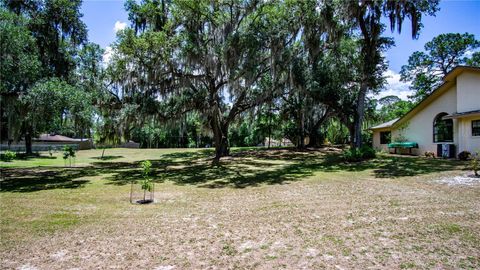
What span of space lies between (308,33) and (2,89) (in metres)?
13.5

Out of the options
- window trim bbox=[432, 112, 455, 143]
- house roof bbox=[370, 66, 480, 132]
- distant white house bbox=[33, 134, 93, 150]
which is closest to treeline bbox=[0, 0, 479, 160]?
house roof bbox=[370, 66, 480, 132]

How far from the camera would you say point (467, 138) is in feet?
48.0

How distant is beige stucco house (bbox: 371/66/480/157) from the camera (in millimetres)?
14336

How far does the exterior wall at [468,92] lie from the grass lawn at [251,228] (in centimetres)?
857

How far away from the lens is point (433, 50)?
27359 millimetres

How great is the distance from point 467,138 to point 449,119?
6.25 ft

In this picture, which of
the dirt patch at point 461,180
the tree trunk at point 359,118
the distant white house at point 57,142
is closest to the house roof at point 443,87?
the tree trunk at point 359,118

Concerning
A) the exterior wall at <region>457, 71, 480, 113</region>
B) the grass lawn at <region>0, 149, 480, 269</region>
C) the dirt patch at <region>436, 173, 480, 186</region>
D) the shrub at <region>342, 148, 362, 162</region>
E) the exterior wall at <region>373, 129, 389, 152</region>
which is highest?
Answer: the exterior wall at <region>457, 71, 480, 113</region>

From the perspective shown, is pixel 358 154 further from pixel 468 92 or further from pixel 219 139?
pixel 219 139

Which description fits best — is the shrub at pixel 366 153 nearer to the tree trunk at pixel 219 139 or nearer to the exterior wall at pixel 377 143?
the exterior wall at pixel 377 143

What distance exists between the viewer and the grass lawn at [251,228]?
3.73m

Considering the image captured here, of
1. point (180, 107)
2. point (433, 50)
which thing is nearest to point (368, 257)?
point (180, 107)

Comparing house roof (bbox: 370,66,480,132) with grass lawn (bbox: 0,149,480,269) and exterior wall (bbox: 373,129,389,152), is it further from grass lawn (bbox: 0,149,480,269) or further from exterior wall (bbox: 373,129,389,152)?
grass lawn (bbox: 0,149,480,269)

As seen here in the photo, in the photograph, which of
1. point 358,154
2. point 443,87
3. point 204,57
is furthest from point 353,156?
point 204,57
